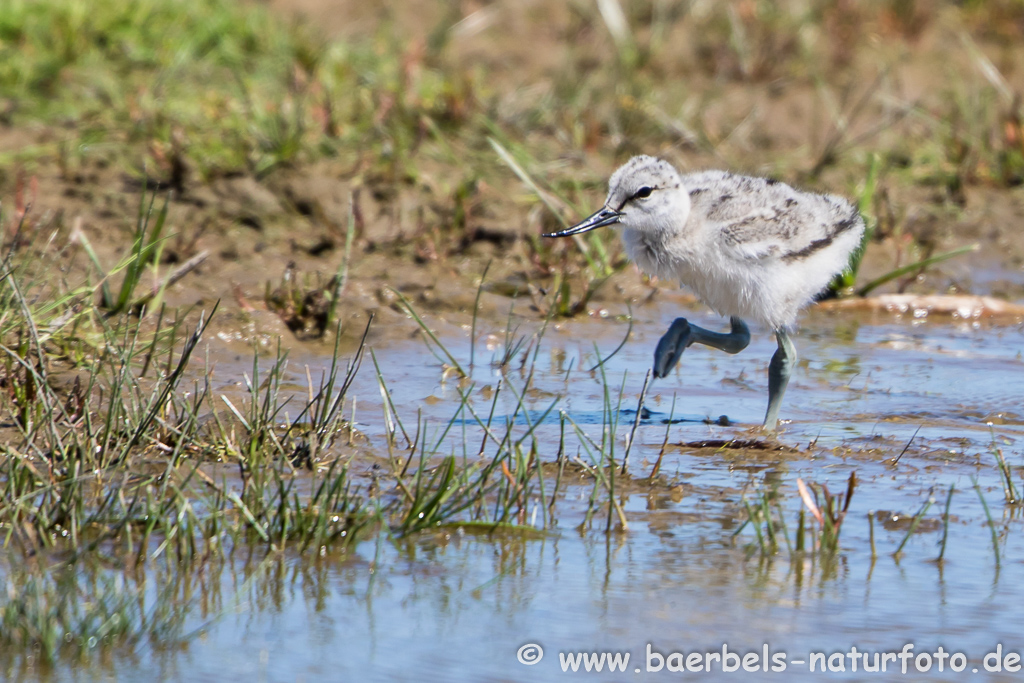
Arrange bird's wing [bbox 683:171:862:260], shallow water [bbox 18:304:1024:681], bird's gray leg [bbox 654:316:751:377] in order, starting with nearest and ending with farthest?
shallow water [bbox 18:304:1024:681], bird's wing [bbox 683:171:862:260], bird's gray leg [bbox 654:316:751:377]

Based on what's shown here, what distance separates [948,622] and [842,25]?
6520 mm

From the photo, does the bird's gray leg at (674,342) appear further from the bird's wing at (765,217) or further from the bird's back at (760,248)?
the bird's wing at (765,217)

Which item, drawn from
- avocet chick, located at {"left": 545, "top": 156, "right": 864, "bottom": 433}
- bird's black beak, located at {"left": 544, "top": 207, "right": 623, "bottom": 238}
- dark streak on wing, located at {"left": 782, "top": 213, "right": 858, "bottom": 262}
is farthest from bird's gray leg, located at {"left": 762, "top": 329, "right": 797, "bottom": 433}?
bird's black beak, located at {"left": 544, "top": 207, "right": 623, "bottom": 238}

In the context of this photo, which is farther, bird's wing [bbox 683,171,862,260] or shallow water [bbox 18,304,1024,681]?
bird's wing [bbox 683,171,862,260]

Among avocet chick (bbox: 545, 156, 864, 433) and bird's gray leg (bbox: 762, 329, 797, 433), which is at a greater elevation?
avocet chick (bbox: 545, 156, 864, 433)

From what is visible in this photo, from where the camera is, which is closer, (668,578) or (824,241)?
(668,578)

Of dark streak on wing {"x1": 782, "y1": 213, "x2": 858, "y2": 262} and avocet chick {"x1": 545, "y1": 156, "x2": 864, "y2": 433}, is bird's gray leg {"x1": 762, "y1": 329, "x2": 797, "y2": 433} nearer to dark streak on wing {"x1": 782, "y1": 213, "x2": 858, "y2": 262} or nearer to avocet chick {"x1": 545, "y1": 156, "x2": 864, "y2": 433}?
avocet chick {"x1": 545, "y1": 156, "x2": 864, "y2": 433}

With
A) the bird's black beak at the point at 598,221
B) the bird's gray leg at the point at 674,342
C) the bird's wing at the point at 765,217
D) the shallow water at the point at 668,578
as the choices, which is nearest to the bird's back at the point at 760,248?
the bird's wing at the point at 765,217

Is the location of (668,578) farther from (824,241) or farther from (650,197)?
(824,241)

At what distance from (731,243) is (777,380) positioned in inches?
17.9

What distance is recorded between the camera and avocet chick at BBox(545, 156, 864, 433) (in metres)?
4.13

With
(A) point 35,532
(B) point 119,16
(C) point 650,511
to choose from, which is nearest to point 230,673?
(A) point 35,532

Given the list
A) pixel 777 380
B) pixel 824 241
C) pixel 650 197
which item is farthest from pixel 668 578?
pixel 824 241

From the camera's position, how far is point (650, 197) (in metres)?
4.17
